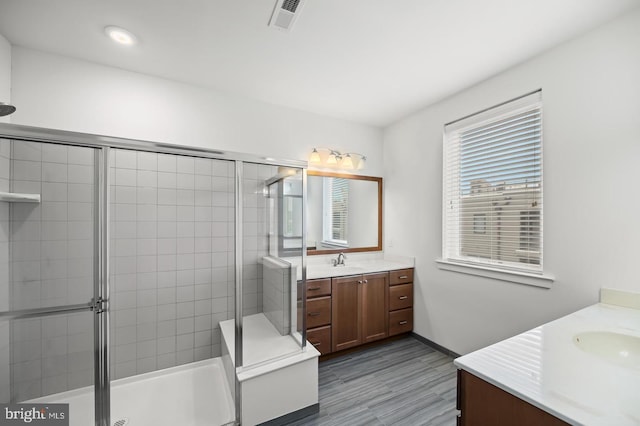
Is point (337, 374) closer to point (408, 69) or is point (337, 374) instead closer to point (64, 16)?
point (408, 69)

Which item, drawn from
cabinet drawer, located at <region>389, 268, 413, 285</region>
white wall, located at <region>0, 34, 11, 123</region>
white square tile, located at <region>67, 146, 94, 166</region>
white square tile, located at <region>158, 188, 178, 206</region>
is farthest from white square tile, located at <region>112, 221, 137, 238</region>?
cabinet drawer, located at <region>389, 268, 413, 285</region>

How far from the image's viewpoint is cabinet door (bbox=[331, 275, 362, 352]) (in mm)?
2643

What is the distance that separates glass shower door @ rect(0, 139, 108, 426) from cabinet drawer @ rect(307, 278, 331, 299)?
1534 mm

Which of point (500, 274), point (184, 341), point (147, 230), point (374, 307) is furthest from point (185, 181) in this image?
→ point (500, 274)

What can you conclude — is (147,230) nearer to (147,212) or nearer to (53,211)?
(147,212)

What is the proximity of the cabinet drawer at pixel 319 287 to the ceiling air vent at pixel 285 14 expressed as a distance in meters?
2.05

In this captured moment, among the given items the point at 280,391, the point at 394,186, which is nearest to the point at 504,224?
the point at 394,186

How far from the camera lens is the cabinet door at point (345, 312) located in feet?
8.67

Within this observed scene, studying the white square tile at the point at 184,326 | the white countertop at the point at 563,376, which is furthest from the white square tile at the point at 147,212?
the white countertop at the point at 563,376

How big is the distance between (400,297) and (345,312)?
2.50 feet

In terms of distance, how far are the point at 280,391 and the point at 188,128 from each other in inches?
93.0

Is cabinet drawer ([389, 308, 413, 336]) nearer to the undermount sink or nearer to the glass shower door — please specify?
the undermount sink

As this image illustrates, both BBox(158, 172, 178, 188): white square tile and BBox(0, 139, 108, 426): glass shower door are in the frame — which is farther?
BBox(158, 172, 178, 188): white square tile

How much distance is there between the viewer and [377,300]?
290 cm
